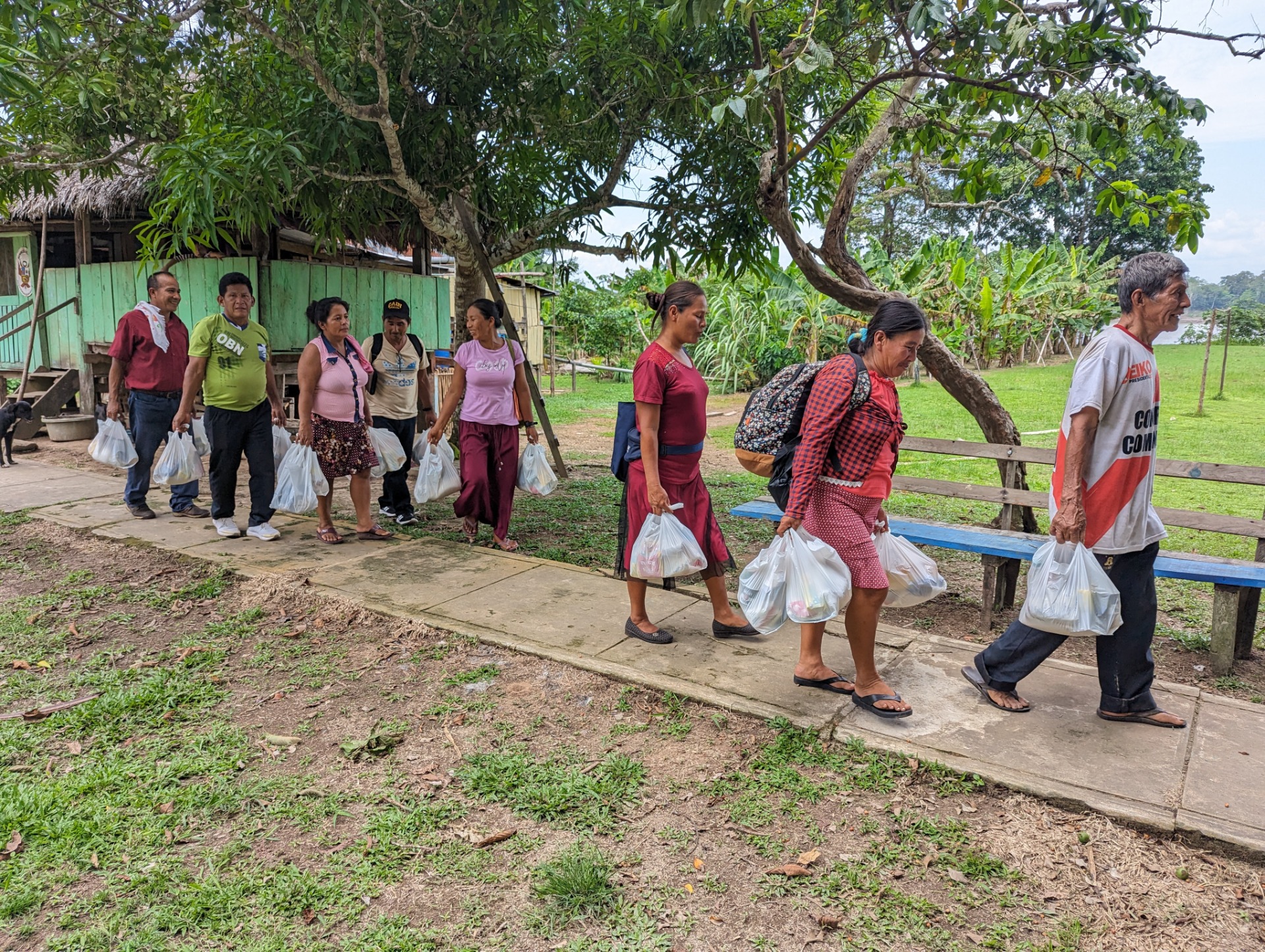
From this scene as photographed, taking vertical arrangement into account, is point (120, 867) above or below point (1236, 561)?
below

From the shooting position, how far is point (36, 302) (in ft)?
37.2

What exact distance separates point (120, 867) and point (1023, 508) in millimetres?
6094

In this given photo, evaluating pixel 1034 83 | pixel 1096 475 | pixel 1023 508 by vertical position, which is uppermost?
pixel 1034 83

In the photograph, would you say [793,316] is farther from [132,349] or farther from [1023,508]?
[132,349]

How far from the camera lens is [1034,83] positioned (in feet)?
17.0

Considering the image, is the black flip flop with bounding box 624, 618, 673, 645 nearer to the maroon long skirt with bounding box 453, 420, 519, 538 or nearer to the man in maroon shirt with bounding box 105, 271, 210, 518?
the maroon long skirt with bounding box 453, 420, 519, 538

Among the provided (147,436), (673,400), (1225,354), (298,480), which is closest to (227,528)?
(298,480)

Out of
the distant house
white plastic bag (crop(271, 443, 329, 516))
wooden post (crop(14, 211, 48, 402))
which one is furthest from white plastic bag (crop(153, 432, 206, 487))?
wooden post (crop(14, 211, 48, 402))

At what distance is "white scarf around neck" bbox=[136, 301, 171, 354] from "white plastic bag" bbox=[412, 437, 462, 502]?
2149 millimetres

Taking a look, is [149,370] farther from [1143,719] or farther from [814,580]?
[1143,719]

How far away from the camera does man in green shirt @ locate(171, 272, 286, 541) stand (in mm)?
5758

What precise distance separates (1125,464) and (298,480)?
4.77 metres

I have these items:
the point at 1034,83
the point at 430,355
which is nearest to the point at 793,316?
the point at 430,355

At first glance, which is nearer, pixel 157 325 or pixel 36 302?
pixel 157 325
